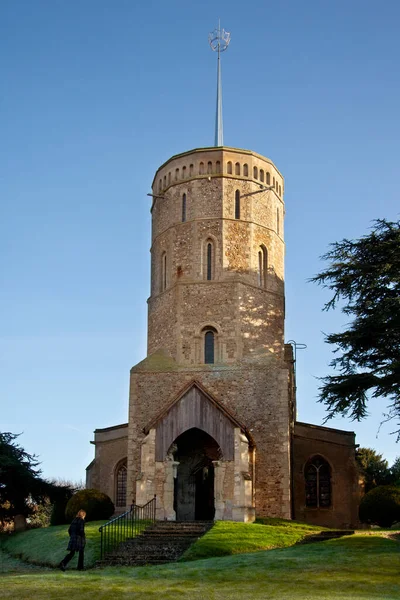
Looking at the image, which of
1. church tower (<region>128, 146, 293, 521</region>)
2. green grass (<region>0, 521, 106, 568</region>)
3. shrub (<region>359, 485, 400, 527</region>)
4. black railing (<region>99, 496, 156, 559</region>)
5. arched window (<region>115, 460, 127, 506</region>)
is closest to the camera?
green grass (<region>0, 521, 106, 568</region>)

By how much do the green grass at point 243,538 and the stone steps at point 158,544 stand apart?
488 millimetres

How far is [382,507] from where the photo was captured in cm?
3002

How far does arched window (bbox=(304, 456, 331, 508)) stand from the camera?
35344mm

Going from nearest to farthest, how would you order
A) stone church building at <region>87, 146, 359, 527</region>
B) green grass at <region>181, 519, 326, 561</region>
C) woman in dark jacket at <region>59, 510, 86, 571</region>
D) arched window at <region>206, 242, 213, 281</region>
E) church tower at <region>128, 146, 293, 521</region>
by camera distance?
woman in dark jacket at <region>59, 510, 86, 571</region> < green grass at <region>181, 519, 326, 561</region> < church tower at <region>128, 146, 293, 521</region> < stone church building at <region>87, 146, 359, 527</region> < arched window at <region>206, 242, 213, 281</region>

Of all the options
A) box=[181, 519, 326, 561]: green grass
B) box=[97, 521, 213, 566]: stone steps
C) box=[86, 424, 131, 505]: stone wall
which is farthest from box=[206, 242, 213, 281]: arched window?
box=[97, 521, 213, 566]: stone steps

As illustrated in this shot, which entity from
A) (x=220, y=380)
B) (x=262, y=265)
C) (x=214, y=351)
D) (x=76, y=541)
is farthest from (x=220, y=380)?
(x=76, y=541)

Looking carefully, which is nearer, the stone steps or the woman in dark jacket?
the woman in dark jacket

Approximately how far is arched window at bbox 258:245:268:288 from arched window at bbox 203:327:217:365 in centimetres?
354

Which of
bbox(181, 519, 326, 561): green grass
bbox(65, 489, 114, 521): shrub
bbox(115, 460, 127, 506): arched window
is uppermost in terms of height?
bbox(115, 460, 127, 506): arched window

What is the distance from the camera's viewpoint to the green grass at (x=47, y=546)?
23.9m

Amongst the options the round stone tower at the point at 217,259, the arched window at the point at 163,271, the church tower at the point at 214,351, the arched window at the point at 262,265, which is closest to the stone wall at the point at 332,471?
the church tower at the point at 214,351

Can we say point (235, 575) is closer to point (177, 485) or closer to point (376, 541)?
point (376, 541)

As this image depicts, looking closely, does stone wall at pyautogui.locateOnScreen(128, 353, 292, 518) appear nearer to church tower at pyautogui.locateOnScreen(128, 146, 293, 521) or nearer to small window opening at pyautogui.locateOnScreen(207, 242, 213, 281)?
church tower at pyautogui.locateOnScreen(128, 146, 293, 521)

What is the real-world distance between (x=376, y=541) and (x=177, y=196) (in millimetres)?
19780
